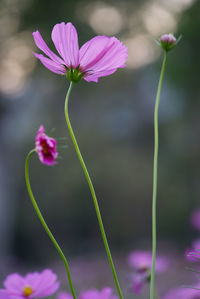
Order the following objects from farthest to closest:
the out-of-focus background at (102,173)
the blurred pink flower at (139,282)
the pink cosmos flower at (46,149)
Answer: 1. the out-of-focus background at (102,173)
2. the blurred pink flower at (139,282)
3. the pink cosmos flower at (46,149)

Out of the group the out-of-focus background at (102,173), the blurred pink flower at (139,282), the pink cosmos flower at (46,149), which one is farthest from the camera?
the out-of-focus background at (102,173)

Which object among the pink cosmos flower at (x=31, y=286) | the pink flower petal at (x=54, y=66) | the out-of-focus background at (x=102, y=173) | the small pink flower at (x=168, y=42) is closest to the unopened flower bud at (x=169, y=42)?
the small pink flower at (x=168, y=42)

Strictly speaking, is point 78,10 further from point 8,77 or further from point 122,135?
point 122,135

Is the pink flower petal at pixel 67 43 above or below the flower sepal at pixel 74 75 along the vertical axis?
above

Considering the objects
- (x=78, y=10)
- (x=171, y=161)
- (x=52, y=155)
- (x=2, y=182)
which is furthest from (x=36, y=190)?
(x=52, y=155)

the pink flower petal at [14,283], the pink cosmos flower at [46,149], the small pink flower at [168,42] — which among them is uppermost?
the small pink flower at [168,42]

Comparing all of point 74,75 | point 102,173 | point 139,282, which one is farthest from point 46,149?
point 102,173

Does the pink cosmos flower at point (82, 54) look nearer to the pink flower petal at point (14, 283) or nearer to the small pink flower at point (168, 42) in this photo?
the small pink flower at point (168, 42)
